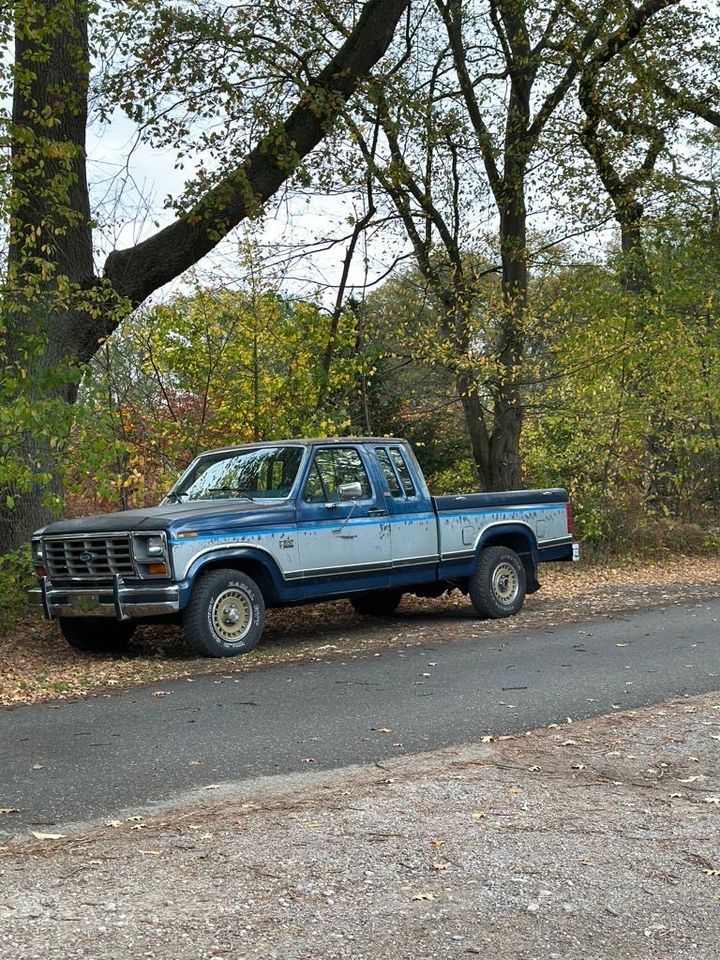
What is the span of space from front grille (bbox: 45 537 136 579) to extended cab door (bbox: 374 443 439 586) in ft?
9.78

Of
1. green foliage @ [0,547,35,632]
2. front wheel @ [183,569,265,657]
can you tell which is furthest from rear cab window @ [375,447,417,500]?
green foliage @ [0,547,35,632]

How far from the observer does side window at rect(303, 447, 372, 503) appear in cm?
1173

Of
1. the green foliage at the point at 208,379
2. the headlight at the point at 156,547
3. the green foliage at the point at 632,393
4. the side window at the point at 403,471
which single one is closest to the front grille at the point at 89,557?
the headlight at the point at 156,547

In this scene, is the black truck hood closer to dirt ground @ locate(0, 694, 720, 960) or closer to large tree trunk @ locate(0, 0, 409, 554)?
large tree trunk @ locate(0, 0, 409, 554)

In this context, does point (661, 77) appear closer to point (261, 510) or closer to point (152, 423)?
point (152, 423)

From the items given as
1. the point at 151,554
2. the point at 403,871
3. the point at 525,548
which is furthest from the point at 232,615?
the point at 403,871

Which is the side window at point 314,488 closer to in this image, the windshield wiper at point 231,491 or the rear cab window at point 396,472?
the windshield wiper at point 231,491

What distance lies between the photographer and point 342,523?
1177 cm

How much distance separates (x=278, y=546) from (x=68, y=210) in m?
4.16

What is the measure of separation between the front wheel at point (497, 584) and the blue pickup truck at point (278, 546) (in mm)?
14

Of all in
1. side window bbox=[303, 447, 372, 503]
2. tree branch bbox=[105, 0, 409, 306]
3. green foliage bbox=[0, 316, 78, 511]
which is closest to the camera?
green foliage bbox=[0, 316, 78, 511]

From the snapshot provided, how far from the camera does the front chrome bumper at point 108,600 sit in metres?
10.3

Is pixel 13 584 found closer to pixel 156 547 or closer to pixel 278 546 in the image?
pixel 156 547

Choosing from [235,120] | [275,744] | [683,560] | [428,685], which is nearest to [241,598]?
[428,685]
